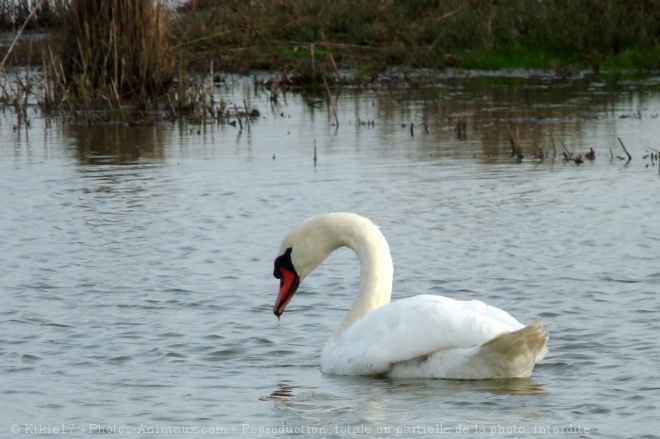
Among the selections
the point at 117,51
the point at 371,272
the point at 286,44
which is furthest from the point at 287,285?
the point at 286,44

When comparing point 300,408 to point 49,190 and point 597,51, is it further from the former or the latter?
point 597,51

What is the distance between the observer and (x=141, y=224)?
33.5 feet

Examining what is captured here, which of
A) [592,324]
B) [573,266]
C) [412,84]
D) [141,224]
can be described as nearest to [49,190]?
[141,224]

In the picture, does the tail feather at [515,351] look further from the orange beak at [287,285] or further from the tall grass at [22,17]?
the tall grass at [22,17]

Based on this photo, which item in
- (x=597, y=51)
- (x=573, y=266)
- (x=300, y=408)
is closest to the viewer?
(x=300, y=408)

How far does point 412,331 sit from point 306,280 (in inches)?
97.8

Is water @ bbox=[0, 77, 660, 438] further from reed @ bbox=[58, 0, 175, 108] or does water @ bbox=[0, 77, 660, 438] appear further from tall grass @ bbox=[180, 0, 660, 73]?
tall grass @ bbox=[180, 0, 660, 73]

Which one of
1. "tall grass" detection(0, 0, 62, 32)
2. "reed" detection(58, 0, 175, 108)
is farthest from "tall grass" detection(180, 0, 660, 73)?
"reed" detection(58, 0, 175, 108)

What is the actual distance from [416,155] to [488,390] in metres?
7.53

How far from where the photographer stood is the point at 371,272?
6.67 m

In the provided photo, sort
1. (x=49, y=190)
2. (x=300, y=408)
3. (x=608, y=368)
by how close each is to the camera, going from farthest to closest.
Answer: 1. (x=49, y=190)
2. (x=608, y=368)
3. (x=300, y=408)

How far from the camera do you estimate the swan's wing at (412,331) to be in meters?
5.77

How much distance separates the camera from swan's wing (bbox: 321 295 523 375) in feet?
18.9

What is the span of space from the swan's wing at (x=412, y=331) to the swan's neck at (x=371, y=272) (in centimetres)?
39
